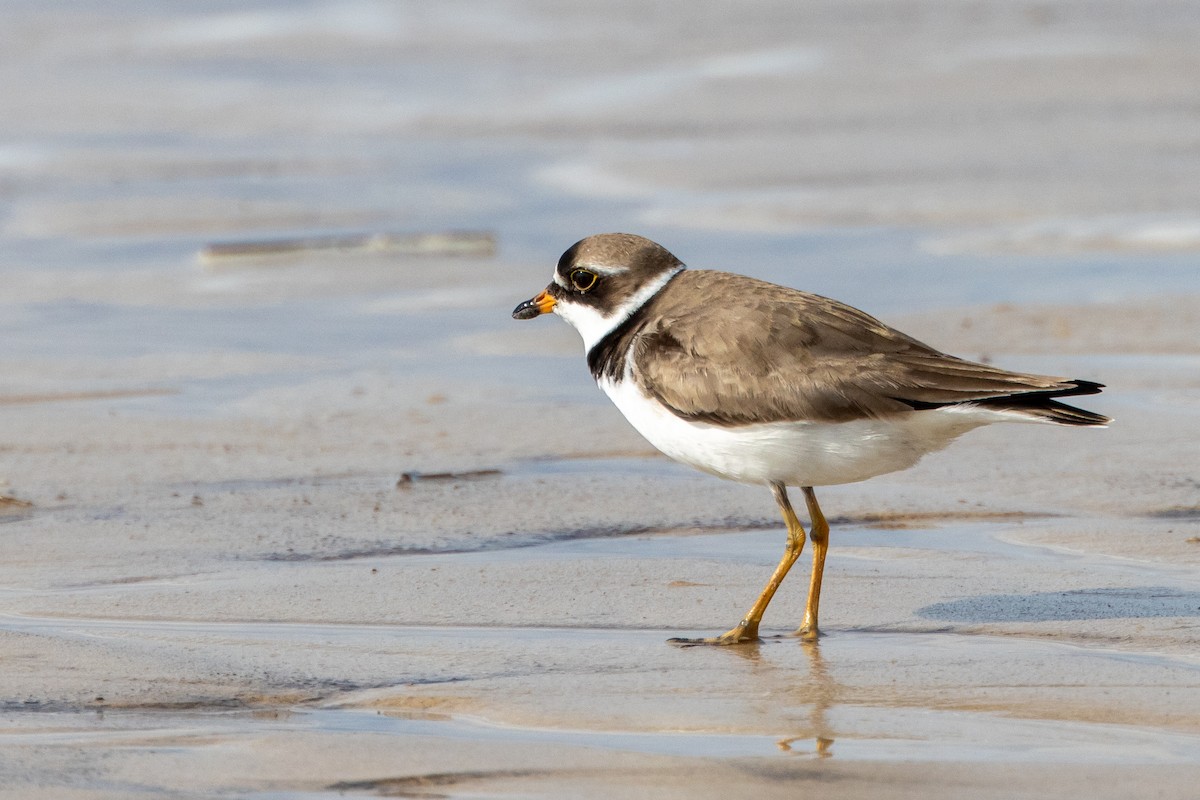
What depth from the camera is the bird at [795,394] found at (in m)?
5.00

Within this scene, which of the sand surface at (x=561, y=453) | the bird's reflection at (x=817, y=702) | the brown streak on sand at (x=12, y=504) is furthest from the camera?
the brown streak on sand at (x=12, y=504)

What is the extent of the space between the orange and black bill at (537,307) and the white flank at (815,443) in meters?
0.82

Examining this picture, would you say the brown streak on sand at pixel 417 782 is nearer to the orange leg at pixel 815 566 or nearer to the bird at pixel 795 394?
the bird at pixel 795 394

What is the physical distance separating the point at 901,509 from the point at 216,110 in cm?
1074

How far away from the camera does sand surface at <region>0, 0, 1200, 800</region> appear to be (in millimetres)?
4176

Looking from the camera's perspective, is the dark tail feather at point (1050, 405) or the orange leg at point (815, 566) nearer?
the dark tail feather at point (1050, 405)

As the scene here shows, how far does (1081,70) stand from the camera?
15094mm

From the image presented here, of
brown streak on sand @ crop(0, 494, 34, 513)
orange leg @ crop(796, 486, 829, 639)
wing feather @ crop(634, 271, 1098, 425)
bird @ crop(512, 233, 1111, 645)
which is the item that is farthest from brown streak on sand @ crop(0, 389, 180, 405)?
orange leg @ crop(796, 486, 829, 639)

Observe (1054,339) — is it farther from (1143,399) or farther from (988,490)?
(988,490)

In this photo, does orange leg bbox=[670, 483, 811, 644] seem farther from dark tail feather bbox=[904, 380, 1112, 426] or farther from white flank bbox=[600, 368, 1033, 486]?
dark tail feather bbox=[904, 380, 1112, 426]

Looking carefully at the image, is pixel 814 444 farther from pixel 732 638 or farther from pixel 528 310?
pixel 528 310

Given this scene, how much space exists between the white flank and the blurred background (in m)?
3.25

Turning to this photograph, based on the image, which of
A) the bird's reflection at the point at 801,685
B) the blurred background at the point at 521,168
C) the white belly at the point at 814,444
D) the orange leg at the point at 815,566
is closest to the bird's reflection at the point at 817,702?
the bird's reflection at the point at 801,685

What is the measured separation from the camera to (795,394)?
507 cm
